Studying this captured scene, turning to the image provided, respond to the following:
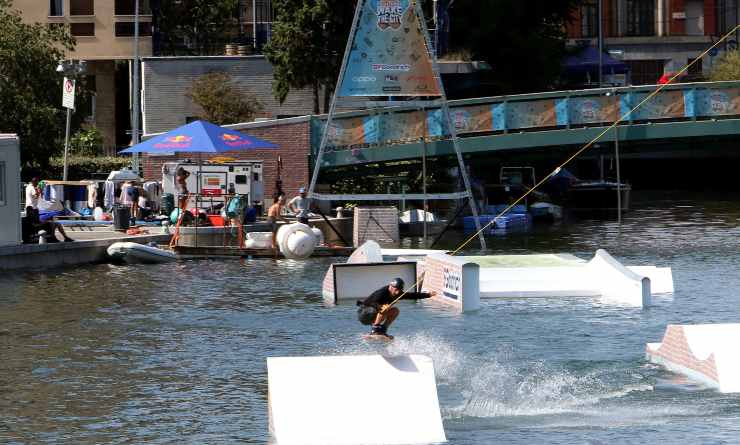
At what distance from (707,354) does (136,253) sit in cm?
1959

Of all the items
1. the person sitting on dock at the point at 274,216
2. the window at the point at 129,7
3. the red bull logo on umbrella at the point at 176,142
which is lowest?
the person sitting on dock at the point at 274,216

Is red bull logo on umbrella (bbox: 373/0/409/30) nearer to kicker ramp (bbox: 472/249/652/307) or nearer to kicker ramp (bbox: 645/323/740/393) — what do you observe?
kicker ramp (bbox: 472/249/652/307)

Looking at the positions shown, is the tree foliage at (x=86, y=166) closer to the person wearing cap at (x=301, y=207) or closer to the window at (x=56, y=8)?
the window at (x=56, y=8)

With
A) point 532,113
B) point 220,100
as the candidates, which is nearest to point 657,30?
point 220,100

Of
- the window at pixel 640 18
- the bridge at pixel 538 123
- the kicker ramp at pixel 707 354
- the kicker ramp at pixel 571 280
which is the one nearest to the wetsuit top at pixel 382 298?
the kicker ramp at pixel 707 354

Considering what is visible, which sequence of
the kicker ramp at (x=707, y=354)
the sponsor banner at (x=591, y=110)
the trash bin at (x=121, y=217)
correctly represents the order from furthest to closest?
the sponsor banner at (x=591, y=110), the trash bin at (x=121, y=217), the kicker ramp at (x=707, y=354)

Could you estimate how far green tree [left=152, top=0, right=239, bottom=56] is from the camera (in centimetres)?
6669

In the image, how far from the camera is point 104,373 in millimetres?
22156

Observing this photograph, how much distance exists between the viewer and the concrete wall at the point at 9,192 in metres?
35.5

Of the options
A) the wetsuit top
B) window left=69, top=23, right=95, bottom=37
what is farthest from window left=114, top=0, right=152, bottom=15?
the wetsuit top

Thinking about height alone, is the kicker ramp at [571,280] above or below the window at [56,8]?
below

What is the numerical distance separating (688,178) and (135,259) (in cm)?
4980

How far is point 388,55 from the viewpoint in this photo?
3950cm

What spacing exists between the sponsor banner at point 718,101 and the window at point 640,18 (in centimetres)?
4610
